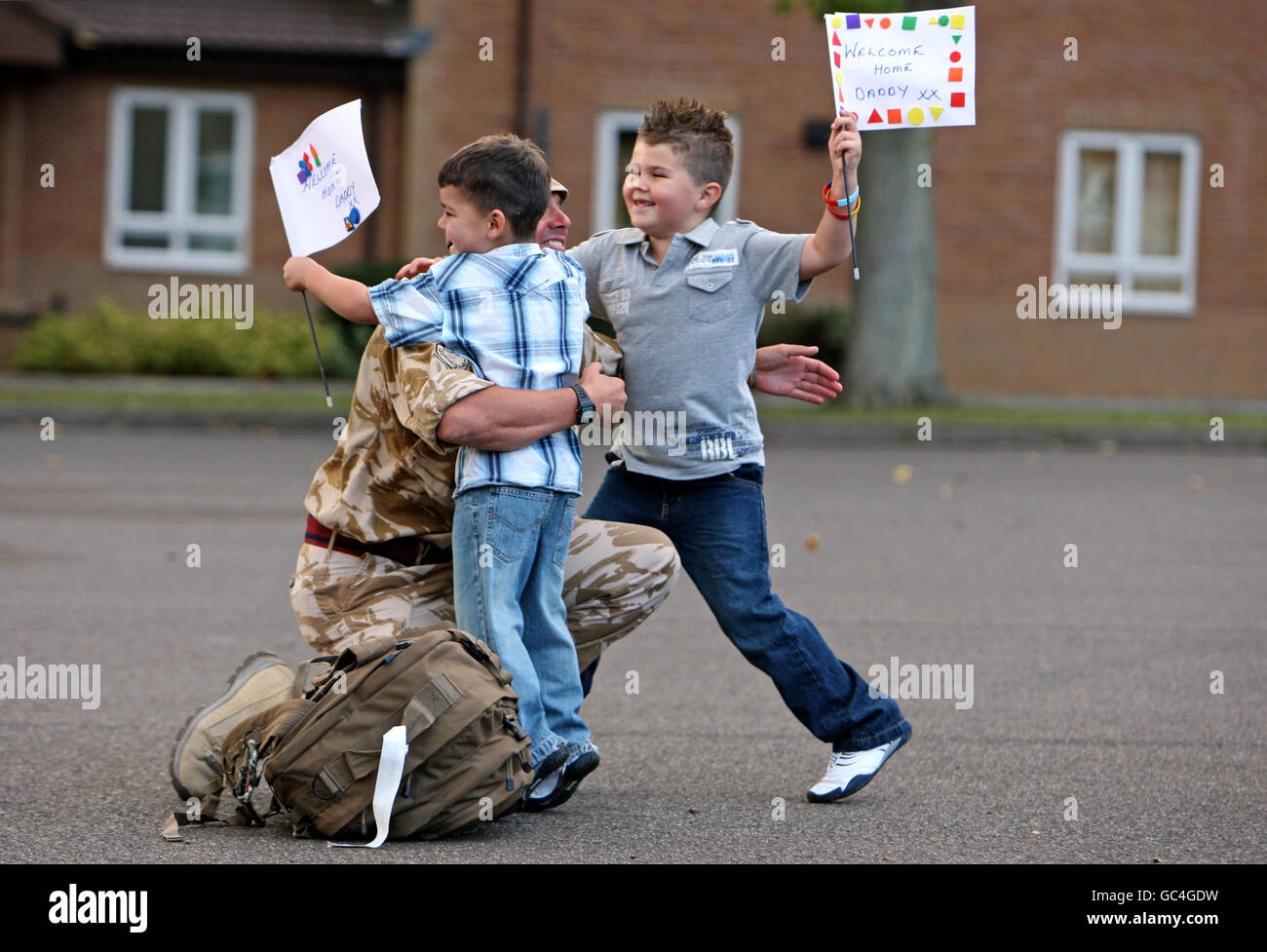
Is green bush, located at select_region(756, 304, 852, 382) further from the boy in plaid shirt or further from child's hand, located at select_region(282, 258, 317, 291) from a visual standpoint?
child's hand, located at select_region(282, 258, 317, 291)

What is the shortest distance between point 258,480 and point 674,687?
20.7 feet

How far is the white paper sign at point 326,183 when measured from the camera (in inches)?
162

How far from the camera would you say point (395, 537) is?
422 centimetres

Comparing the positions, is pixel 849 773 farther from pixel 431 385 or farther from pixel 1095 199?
pixel 1095 199

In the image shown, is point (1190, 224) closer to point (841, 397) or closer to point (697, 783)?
point (841, 397)

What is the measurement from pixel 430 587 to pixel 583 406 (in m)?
0.64

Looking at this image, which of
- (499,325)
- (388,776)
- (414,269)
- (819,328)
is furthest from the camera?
(819,328)

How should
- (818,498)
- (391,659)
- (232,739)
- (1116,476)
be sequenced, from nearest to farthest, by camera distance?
1. (391,659)
2. (232,739)
3. (818,498)
4. (1116,476)

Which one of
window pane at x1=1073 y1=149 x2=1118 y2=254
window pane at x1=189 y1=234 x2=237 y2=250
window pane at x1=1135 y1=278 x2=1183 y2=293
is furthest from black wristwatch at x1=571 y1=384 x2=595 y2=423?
window pane at x1=1135 y1=278 x2=1183 y2=293

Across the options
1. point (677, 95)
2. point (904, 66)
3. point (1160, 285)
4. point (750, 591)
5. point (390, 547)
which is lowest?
point (750, 591)

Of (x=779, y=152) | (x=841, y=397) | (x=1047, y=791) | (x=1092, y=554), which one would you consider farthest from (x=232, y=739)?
(x=779, y=152)

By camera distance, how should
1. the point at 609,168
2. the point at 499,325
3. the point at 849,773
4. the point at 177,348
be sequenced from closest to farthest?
the point at 499,325 < the point at 849,773 < the point at 177,348 < the point at 609,168

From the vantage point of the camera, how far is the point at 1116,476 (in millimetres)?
12961

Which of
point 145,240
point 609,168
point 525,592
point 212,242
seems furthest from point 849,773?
point 145,240
